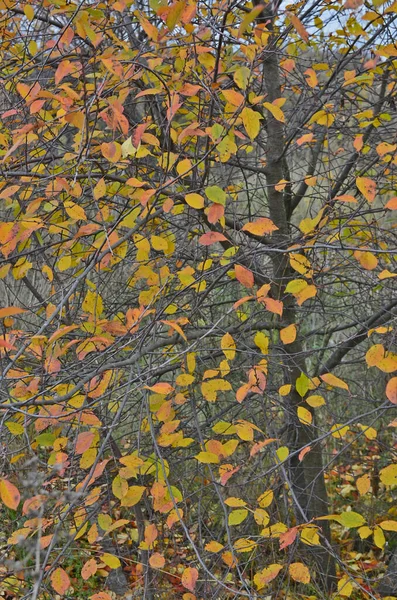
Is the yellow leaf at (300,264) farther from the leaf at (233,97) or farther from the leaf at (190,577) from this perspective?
the leaf at (190,577)

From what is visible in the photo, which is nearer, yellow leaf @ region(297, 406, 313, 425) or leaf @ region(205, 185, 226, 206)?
leaf @ region(205, 185, 226, 206)

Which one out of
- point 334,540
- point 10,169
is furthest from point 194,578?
point 334,540

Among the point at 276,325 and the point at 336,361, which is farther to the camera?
the point at 336,361

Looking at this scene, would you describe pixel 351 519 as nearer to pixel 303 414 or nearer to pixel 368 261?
pixel 303 414

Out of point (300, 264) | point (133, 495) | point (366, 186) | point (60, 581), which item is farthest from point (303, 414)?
point (60, 581)

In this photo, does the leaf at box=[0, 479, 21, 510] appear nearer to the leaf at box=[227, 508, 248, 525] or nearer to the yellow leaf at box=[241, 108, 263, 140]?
the leaf at box=[227, 508, 248, 525]

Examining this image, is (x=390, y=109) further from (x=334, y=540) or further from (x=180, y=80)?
(x=334, y=540)

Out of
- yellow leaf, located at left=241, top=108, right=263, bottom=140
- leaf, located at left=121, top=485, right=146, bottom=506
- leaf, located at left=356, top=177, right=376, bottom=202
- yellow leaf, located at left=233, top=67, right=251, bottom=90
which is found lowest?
leaf, located at left=121, top=485, right=146, bottom=506

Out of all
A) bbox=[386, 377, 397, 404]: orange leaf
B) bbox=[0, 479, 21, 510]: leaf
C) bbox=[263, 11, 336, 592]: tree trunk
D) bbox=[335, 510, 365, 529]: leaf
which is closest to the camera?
bbox=[0, 479, 21, 510]: leaf

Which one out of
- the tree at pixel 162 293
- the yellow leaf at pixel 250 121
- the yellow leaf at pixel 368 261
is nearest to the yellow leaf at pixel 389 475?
the tree at pixel 162 293

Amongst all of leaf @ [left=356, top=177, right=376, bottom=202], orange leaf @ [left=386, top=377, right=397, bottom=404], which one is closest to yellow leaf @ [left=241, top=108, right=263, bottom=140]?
leaf @ [left=356, top=177, right=376, bottom=202]

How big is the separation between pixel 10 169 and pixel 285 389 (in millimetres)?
1278

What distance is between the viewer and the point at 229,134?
2182mm

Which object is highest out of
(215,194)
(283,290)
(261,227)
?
(215,194)
